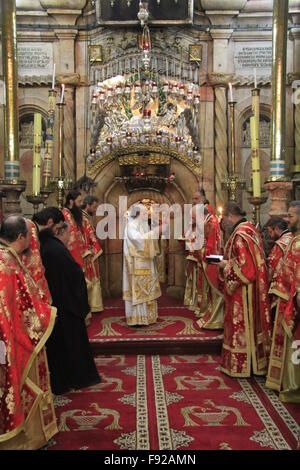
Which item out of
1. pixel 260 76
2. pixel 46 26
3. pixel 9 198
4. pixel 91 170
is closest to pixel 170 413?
pixel 9 198

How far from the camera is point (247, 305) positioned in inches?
202

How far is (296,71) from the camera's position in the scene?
8969 mm

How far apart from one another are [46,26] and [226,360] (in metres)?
7.22

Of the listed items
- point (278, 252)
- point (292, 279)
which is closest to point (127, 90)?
point (278, 252)

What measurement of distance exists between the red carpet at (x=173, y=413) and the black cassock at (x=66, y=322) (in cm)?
18

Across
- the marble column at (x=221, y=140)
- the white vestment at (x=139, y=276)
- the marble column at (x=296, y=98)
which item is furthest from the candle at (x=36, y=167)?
the marble column at (x=296, y=98)

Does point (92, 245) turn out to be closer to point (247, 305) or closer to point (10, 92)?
point (10, 92)

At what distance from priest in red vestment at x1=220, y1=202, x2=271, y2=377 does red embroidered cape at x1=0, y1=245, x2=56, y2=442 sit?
7.56 ft

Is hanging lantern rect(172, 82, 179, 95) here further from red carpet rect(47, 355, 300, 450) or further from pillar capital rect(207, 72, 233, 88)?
red carpet rect(47, 355, 300, 450)

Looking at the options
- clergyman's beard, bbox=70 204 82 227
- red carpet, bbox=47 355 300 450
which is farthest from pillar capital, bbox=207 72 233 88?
red carpet, bbox=47 355 300 450

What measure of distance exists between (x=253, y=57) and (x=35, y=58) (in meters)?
4.24

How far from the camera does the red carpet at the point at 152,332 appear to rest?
19.9ft

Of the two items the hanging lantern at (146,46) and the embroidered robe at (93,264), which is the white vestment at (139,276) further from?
the hanging lantern at (146,46)

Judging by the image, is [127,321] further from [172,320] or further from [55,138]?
[55,138]
